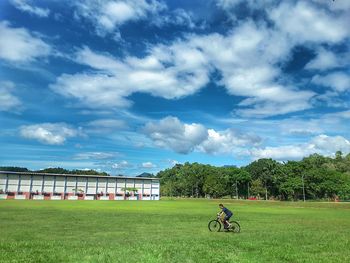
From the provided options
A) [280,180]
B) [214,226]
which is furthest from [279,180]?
[214,226]

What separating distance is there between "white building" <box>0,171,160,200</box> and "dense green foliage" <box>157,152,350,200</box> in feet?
84.7

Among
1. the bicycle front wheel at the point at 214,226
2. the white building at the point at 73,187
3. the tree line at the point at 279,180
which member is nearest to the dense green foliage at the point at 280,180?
the tree line at the point at 279,180

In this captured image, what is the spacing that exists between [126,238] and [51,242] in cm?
435

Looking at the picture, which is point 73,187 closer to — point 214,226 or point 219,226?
point 214,226

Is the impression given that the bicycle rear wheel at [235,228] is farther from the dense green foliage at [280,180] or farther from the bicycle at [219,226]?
the dense green foliage at [280,180]

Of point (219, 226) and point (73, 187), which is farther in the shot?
point (73, 187)

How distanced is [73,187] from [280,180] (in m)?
84.3

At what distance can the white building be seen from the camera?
15250 cm

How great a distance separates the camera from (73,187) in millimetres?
165750

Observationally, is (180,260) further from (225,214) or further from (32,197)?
(32,197)

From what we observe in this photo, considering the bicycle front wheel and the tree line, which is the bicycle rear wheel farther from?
the tree line

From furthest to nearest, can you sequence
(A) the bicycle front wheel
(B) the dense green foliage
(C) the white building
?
1. (C) the white building
2. (B) the dense green foliage
3. (A) the bicycle front wheel

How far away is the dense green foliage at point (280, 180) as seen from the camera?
482 feet

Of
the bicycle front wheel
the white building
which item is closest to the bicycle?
the bicycle front wheel
